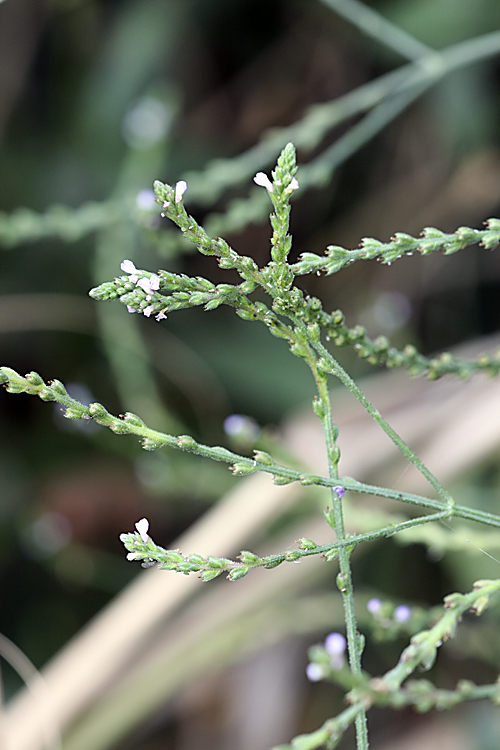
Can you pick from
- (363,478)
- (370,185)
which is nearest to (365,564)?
(363,478)

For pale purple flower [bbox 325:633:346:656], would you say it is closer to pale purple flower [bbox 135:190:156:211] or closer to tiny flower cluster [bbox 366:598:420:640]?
tiny flower cluster [bbox 366:598:420:640]

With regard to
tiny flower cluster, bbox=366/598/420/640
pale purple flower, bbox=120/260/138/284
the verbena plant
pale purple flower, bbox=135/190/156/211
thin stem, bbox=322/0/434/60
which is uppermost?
thin stem, bbox=322/0/434/60

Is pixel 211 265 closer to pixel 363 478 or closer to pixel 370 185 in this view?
pixel 370 185

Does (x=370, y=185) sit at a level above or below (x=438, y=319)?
above

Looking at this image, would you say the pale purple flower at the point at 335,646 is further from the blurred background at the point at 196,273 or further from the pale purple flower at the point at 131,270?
the blurred background at the point at 196,273

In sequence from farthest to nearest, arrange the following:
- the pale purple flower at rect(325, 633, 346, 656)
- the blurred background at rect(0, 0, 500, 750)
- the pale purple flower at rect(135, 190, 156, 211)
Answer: the blurred background at rect(0, 0, 500, 750) → the pale purple flower at rect(135, 190, 156, 211) → the pale purple flower at rect(325, 633, 346, 656)

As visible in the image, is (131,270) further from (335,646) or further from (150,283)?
(335,646)

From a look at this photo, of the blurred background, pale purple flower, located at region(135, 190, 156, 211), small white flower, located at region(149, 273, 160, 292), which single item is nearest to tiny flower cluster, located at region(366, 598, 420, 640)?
small white flower, located at region(149, 273, 160, 292)

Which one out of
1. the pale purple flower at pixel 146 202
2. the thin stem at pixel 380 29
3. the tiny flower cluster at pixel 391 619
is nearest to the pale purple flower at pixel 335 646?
the tiny flower cluster at pixel 391 619
